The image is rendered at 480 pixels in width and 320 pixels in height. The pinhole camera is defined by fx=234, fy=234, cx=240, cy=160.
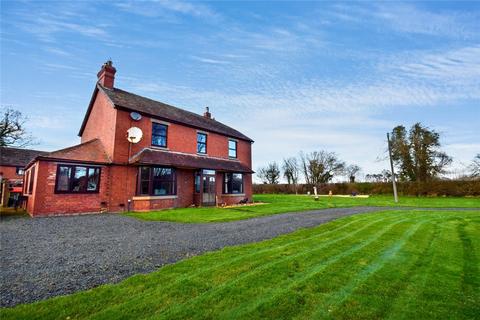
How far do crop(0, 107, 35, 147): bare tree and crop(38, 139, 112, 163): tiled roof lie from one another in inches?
1042

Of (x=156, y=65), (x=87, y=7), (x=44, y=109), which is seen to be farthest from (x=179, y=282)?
(x=44, y=109)

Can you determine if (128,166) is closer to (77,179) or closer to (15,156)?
(77,179)

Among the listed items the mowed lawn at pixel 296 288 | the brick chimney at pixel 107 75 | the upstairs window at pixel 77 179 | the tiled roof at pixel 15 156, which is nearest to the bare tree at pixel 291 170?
the brick chimney at pixel 107 75

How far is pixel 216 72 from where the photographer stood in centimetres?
1809

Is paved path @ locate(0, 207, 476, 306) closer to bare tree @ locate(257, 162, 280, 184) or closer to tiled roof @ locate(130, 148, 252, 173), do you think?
tiled roof @ locate(130, 148, 252, 173)

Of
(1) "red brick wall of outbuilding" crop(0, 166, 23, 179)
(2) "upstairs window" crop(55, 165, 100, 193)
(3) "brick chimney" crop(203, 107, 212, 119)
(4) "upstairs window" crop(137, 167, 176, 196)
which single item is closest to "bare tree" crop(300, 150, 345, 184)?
(3) "brick chimney" crop(203, 107, 212, 119)

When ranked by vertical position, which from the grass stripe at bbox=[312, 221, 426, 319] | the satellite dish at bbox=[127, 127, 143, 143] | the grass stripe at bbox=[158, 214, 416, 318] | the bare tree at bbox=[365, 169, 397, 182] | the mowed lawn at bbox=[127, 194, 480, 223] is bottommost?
the grass stripe at bbox=[312, 221, 426, 319]

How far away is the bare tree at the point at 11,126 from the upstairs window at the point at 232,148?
101ft

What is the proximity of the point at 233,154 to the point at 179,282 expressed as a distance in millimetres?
20293

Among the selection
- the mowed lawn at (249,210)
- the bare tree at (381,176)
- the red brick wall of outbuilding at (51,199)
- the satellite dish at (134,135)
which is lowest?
the mowed lawn at (249,210)

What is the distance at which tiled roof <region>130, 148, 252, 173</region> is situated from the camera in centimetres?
1588

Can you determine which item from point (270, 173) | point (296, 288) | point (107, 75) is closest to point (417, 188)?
point (296, 288)

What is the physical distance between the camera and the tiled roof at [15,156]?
3452cm

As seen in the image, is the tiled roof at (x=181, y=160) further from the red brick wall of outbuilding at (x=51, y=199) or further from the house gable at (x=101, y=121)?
the red brick wall of outbuilding at (x=51, y=199)
